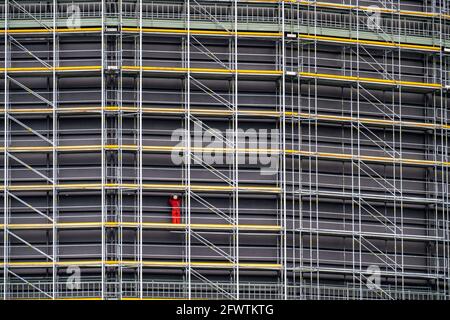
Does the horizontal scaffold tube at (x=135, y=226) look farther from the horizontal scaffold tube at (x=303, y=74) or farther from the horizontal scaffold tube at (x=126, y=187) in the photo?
the horizontal scaffold tube at (x=303, y=74)

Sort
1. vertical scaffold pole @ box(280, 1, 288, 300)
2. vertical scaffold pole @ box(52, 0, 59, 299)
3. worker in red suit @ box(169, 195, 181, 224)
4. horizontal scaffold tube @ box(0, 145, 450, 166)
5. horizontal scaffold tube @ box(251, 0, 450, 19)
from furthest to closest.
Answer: horizontal scaffold tube @ box(251, 0, 450, 19) < worker in red suit @ box(169, 195, 181, 224) < vertical scaffold pole @ box(280, 1, 288, 300) < horizontal scaffold tube @ box(0, 145, 450, 166) < vertical scaffold pole @ box(52, 0, 59, 299)

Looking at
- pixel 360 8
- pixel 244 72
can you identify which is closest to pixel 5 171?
pixel 244 72

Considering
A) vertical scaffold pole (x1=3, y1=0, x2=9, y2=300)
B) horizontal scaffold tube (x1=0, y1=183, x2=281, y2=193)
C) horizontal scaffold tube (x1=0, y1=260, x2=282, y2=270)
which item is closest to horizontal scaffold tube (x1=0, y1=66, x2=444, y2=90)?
vertical scaffold pole (x1=3, y1=0, x2=9, y2=300)

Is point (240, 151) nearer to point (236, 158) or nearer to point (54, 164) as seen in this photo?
point (236, 158)

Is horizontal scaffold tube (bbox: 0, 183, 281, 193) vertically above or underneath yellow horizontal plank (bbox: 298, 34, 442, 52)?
underneath

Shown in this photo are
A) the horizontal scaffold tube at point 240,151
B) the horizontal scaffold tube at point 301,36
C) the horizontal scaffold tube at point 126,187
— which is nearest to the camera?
the horizontal scaffold tube at point 126,187

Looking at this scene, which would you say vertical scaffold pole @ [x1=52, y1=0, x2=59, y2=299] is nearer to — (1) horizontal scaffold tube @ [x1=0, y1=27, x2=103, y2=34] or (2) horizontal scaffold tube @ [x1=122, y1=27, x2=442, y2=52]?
(1) horizontal scaffold tube @ [x1=0, y1=27, x2=103, y2=34]

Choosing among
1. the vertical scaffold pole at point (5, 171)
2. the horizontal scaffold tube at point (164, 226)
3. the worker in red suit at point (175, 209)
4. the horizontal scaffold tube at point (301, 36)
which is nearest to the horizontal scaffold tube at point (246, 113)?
the vertical scaffold pole at point (5, 171)
